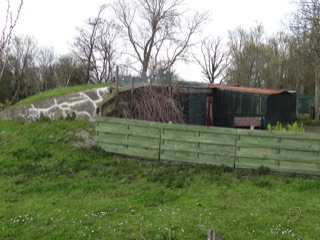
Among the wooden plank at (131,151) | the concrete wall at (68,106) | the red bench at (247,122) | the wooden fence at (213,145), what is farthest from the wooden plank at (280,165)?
the red bench at (247,122)

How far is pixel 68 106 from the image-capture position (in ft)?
46.0

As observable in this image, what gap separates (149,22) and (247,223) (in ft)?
102

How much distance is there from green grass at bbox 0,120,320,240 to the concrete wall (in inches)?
153

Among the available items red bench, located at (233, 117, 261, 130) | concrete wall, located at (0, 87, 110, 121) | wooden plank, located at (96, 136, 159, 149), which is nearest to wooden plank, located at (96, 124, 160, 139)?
wooden plank, located at (96, 136, 159, 149)

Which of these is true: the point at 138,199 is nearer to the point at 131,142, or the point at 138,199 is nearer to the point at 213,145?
the point at 213,145

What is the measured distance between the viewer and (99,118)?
9969 millimetres

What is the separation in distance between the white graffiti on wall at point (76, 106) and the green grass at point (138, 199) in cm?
385

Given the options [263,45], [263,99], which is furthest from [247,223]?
[263,45]

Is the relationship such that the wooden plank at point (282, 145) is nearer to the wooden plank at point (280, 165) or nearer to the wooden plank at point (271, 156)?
the wooden plank at point (271, 156)

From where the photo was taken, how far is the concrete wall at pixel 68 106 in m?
13.7

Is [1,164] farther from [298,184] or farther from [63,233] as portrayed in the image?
[298,184]

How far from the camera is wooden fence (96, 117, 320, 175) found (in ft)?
25.2

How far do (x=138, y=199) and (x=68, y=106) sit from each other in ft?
27.2

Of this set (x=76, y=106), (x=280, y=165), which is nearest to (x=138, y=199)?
(x=280, y=165)
